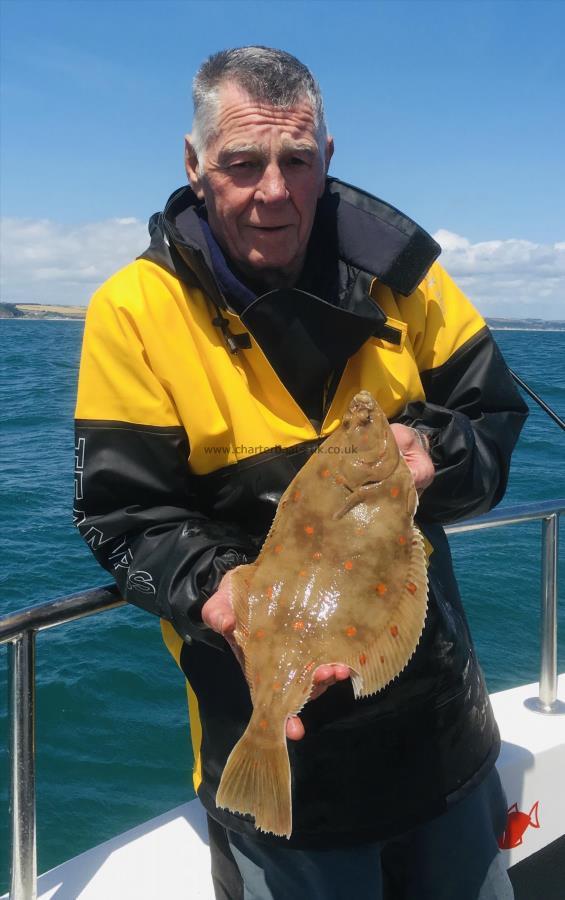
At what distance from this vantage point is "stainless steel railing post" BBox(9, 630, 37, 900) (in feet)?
7.90

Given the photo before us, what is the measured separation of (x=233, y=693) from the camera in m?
2.21

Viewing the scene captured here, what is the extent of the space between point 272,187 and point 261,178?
57 millimetres

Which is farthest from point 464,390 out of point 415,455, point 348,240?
point 348,240

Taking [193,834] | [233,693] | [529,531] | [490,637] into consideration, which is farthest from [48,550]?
[233,693]

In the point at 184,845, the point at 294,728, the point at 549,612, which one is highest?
the point at 294,728

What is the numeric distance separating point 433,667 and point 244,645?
0.61 meters

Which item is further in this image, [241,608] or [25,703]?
[25,703]

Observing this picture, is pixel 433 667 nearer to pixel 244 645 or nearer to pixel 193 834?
pixel 244 645

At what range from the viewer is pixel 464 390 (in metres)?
2.60

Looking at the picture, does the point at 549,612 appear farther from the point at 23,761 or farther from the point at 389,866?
the point at 23,761

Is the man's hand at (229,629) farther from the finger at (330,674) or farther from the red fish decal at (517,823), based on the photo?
the red fish decal at (517,823)

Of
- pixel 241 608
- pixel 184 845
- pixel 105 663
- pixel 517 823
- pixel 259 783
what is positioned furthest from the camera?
pixel 105 663

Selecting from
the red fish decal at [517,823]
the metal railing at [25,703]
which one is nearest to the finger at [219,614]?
the metal railing at [25,703]

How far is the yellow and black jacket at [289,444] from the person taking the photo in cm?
216
